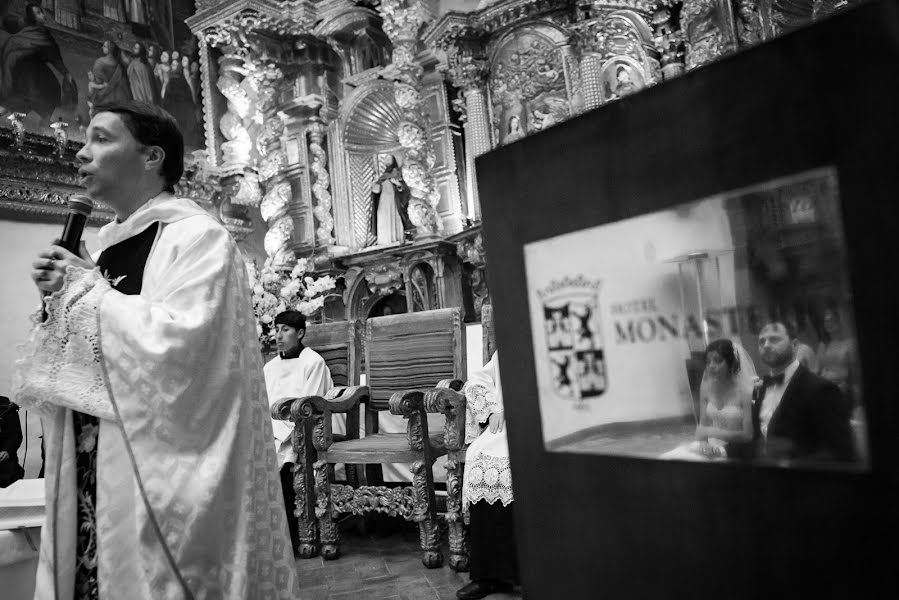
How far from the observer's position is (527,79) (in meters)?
6.70

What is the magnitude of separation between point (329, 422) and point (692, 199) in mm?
3472

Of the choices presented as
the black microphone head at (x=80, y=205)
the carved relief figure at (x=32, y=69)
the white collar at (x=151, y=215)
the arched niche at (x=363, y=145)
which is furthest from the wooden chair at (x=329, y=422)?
the carved relief figure at (x=32, y=69)

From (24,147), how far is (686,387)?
699 centimetres

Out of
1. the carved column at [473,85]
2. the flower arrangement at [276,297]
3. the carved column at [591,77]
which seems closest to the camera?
the carved column at [591,77]

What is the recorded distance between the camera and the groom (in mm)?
431

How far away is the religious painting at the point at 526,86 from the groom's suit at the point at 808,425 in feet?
20.8

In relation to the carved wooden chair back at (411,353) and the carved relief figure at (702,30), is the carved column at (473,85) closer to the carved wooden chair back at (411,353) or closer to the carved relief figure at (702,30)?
the carved relief figure at (702,30)

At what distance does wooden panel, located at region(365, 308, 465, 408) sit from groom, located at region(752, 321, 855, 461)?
11.3 ft

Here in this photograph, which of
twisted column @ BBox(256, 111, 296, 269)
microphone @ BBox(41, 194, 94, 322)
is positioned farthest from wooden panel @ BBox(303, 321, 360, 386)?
microphone @ BBox(41, 194, 94, 322)

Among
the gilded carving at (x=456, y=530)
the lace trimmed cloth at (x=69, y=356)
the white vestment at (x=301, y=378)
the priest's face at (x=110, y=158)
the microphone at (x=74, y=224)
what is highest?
the priest's face at (x=110, y=158)

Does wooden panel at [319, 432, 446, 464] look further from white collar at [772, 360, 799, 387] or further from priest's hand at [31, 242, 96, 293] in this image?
white collar at [772, 360, 799, 387]

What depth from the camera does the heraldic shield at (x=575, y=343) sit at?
562 mm

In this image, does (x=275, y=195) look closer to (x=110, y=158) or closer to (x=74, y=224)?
(x=110, y=158)

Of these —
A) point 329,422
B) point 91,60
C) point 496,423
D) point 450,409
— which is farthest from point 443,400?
point 91,60
